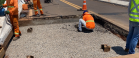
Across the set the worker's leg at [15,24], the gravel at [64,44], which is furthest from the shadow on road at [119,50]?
the worker's leg at [15,24]

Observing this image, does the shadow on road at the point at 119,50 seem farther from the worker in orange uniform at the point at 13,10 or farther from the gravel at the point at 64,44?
the worker in orange uniform at the point at 13,10

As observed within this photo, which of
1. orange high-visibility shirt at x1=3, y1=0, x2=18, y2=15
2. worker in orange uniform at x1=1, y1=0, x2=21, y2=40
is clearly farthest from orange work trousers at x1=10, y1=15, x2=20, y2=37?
orange high-visibility shirt at x1=3, y1=0, x2=18, y2=15

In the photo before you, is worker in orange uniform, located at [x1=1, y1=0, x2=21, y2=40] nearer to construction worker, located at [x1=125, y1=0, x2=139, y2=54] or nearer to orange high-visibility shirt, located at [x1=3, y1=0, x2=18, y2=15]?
orange high-visibility shirt, located at [x1=3, y1=0, x2=18, y2=15]

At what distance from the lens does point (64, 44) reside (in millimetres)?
4082

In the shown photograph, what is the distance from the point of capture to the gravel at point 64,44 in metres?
3.51

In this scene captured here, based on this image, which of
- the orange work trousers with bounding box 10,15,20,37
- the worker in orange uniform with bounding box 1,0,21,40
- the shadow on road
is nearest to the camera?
the shadow on road

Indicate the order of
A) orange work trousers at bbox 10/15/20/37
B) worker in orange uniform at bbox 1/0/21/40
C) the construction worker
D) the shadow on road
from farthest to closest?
orange work trousers at bbox 10/15/20/37 → worker in orange uniform at bbox 1/0/21/40 → the shadow on road → the construction worker

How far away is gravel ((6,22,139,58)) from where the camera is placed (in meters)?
3.51

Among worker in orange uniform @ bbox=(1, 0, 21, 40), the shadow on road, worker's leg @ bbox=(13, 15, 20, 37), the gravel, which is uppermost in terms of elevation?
worker in orange uniform @ bbox=(1, 0, 21, 40)

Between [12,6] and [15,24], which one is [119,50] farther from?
[12,6]

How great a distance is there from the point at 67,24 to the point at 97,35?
1.84 metres

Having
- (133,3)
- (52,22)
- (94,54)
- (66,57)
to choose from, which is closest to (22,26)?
(52,22)

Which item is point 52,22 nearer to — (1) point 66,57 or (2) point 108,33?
(2) point 108,33

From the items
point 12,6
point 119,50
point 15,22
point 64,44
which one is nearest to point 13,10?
point 12,6
